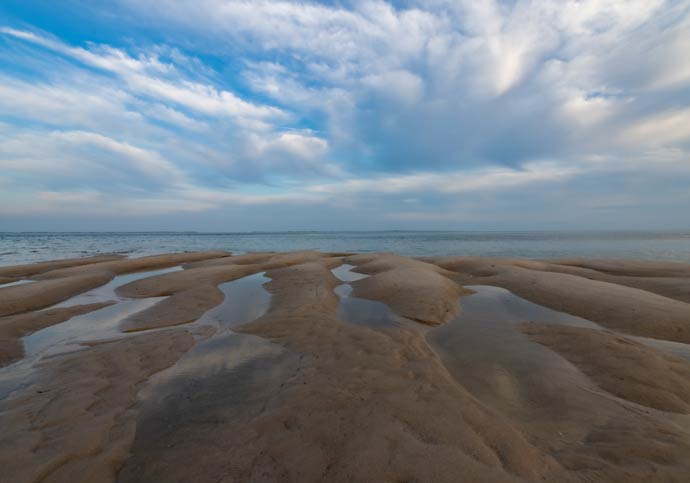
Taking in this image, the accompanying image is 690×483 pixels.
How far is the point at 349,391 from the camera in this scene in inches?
197

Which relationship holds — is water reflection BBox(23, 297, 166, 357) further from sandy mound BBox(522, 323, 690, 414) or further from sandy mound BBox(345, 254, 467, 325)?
sandy mound BBox(522, 323, 690, 414)

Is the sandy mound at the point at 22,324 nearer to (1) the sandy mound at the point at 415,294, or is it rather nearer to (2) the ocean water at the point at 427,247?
(1) the sandy mound at the point at 415,294

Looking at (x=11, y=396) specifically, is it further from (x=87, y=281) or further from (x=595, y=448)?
(x=87, y=281)

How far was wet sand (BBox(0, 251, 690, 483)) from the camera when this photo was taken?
11.4 ft

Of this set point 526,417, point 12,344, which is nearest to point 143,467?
point 526,417

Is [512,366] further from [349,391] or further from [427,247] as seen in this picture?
[427,247]

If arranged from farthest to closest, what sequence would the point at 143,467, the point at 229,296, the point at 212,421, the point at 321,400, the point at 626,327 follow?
the point at 229,296 < the point at 626,327 < the point at 321,400 < the point at 212,421 < the point at 143,467

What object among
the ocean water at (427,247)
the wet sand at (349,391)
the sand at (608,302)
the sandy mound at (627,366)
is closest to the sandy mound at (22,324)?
the wet sand at (349,391)

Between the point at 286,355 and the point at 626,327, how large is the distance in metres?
10.2

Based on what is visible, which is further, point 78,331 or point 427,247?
point 427,247

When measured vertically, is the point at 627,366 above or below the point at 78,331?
above

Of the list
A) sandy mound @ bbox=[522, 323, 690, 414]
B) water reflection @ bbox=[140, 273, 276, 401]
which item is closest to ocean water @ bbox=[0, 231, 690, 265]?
sandy mound @ bbox=[522, 323, 690, 414]

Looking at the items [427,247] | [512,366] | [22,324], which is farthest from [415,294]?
[427,247]

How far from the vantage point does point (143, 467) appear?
11.4 feet
